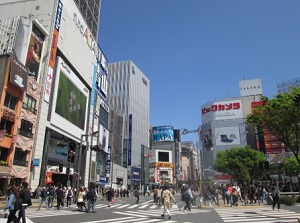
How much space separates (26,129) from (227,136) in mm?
71753

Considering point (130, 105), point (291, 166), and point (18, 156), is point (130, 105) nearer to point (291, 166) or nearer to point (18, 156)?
point (291, 166)

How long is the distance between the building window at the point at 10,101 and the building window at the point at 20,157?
5.39m

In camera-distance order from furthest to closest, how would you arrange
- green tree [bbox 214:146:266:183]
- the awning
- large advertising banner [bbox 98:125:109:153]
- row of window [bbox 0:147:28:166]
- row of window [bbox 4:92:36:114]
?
large advertising banner [bbox 98:125:109:153]
green tree [bbox 214:146:266:183]
row of window [bbox 4:92:36:114]
row of window [bbox 0:147:28:166]
the awning

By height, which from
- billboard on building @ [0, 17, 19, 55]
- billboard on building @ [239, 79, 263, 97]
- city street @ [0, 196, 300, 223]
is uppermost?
billboard on building @ [239, 79, 263, 97]

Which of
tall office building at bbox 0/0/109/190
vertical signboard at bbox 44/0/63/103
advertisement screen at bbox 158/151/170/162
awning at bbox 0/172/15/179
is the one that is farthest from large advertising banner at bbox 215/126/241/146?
awning at bbox 0/172/15/179

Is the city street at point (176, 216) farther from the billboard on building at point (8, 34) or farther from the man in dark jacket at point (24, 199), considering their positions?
the billboard on building at point (8, 34)

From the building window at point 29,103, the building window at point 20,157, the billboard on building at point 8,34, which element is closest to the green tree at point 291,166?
the building window at point 20,157

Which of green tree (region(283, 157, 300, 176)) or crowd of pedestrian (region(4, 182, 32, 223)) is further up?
green tree (region(283, 157, 300, 176))

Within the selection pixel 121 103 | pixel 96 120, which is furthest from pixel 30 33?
pixel 121 103

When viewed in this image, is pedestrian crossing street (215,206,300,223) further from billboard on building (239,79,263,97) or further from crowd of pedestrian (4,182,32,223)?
billboard on building (239,79,263,97)

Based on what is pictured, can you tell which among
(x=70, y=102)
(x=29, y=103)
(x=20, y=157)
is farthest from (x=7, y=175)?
(x=70, y=102)

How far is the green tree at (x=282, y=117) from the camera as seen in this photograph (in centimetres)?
2192

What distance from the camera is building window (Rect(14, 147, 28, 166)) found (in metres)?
34.3

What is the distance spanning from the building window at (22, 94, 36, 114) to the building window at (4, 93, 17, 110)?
6.04ft
